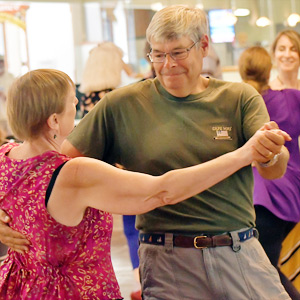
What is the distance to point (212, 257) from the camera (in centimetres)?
242

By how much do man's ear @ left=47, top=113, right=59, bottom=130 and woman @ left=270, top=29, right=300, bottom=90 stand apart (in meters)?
2.83

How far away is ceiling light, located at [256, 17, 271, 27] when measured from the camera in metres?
14.9

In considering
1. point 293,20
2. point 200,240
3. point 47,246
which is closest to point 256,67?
point 200,240

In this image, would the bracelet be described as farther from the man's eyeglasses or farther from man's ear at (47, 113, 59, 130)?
man's ear at (47, 113, 59, 130)

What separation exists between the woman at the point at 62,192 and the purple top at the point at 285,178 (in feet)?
5.34

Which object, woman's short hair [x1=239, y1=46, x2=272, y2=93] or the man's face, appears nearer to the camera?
the man's face

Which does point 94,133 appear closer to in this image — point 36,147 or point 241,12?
point 36,147

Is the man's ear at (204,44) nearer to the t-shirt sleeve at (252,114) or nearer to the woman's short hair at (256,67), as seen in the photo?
the t-shirt sleeve at (252,114)

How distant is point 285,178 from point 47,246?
209 cm

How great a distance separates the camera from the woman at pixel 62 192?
2.02m

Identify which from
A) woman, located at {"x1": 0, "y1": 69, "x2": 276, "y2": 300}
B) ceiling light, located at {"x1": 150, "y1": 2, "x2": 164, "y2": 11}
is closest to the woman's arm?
woman, located at {"x1": 0, "y1": 69, "x2": 276, "y2": 300}

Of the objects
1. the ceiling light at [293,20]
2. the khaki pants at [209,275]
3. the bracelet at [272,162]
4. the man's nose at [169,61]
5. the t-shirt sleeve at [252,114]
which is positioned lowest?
the khaki pants at [209,275]

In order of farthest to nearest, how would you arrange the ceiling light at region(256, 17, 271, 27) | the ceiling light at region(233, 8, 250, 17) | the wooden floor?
1. the ceiling light at region(233, 8, 250, 17)
2. the ceiling light at region(256, 17, 271, 27)
3. the wooden floor

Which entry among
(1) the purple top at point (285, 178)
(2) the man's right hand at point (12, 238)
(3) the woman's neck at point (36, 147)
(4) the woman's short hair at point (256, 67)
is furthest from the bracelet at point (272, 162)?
(4) the woman's short hair at point (256, 67)
